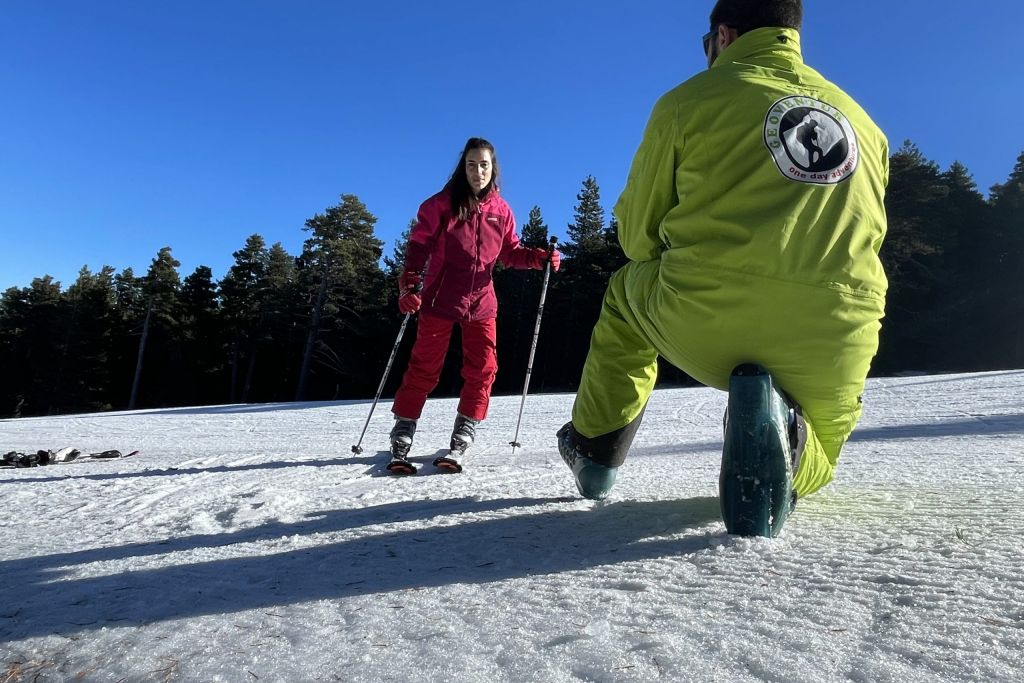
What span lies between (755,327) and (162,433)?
668cm

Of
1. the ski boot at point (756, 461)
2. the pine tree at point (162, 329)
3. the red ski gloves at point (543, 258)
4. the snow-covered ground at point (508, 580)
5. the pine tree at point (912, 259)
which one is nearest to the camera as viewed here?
the snow-covered ground at point (508, 580)

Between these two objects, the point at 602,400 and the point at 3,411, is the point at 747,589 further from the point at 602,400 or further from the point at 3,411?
the point at 3,411

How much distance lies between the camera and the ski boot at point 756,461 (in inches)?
60.1

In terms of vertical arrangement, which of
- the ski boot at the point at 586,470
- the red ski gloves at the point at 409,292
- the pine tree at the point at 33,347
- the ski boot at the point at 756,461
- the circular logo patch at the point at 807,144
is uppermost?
the circular logo patch at the point at 807,144

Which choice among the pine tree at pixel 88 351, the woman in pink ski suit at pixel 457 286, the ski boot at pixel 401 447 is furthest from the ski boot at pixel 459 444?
the pine tree at pixel 88 351

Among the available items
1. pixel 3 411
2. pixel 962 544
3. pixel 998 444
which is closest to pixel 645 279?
pixel 962 544

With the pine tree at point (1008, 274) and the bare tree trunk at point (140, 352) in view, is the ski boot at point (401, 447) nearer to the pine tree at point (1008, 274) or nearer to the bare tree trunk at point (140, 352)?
the pine tree at point (1008, 274)

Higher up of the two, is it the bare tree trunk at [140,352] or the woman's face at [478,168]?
the woman's face at [478,168]

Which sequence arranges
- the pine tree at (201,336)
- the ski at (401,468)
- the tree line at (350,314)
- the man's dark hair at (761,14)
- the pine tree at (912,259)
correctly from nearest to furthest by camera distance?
1. the man's dark hair at (761,14)
2. the ski at (401,468)
3. the pine tree at (912,259)
4. the tree line at (350,314)
5. the pine tree at (201,336)

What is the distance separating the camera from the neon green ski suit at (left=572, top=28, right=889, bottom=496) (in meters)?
1.57

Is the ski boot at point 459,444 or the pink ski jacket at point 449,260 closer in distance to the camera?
the ski boot at point 459,444

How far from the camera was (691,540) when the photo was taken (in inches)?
64.4

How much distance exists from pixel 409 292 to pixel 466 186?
2.48ft

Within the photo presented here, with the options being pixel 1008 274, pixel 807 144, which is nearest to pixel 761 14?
pixel 807 144
